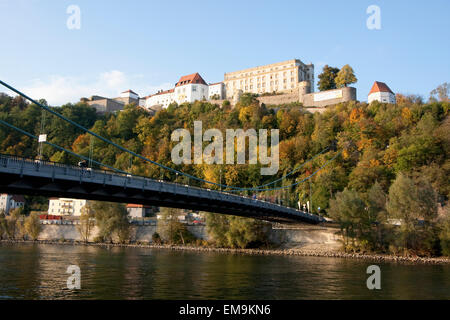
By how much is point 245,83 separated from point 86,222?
54991 millimetres

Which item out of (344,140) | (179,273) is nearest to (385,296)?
(179,273)

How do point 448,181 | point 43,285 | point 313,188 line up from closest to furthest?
point 43,285 → point 448,181 → point 313,188

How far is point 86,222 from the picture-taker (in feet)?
181

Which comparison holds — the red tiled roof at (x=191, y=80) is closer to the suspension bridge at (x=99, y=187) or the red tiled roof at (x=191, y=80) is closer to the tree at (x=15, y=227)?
the tree at (x=15, y=227)

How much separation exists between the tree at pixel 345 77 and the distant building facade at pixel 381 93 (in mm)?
4562

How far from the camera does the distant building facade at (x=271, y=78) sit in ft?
296

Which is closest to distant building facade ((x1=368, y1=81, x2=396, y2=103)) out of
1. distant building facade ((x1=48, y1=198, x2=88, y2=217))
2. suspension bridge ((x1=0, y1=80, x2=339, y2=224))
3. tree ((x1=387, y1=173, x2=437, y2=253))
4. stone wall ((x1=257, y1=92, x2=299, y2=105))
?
stone wall ((x1=257, y1=92, x2=299, y2=105))

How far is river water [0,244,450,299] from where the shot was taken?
695 inches

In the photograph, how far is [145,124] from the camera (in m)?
78.4

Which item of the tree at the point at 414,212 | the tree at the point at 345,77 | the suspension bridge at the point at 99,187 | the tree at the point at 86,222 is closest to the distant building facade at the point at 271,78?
the tree at the point at 345,77

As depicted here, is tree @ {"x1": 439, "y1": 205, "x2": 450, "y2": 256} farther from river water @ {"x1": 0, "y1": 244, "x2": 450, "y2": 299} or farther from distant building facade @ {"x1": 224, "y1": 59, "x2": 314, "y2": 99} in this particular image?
distant building facade @ {"x1": 224, "y1": 59, "x2": 314, "y2": 99}
